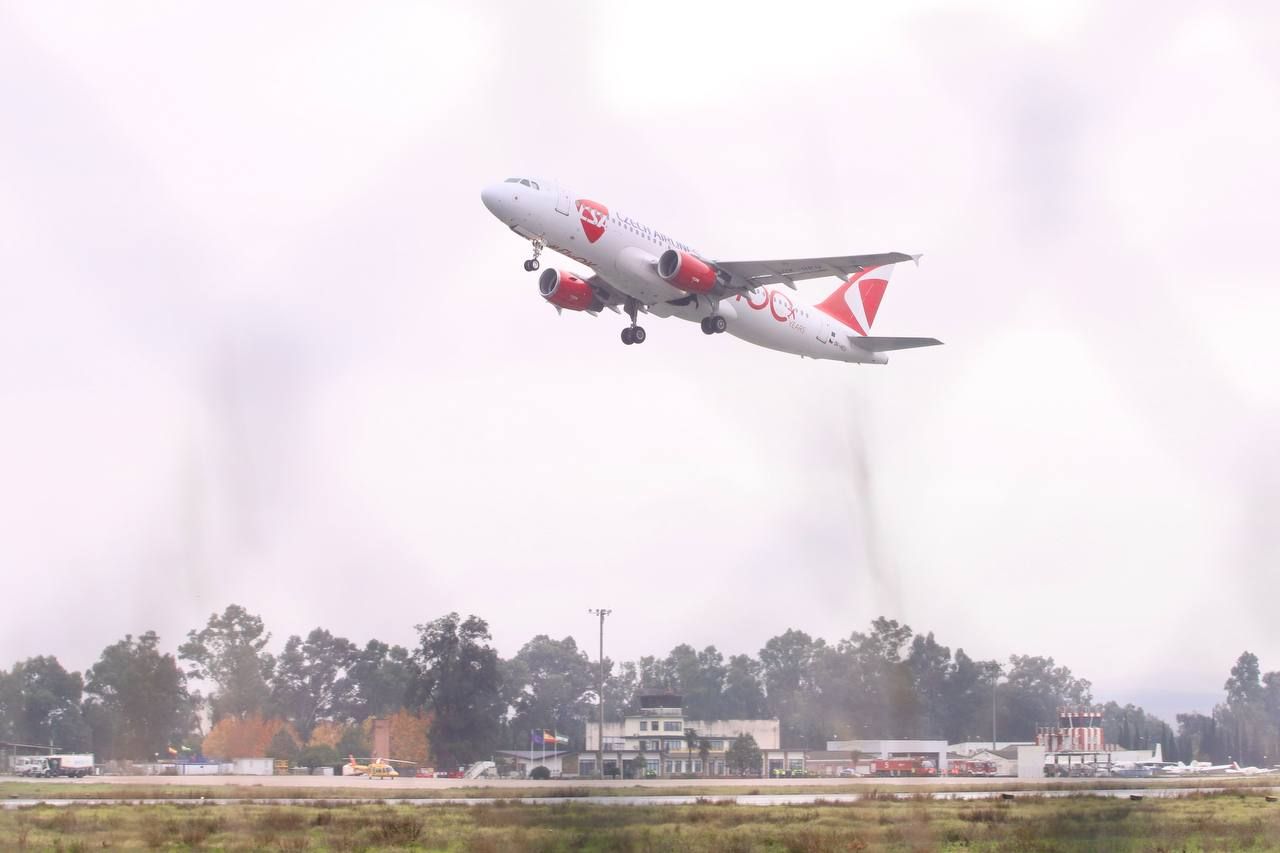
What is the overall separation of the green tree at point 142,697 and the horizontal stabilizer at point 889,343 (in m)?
45.6

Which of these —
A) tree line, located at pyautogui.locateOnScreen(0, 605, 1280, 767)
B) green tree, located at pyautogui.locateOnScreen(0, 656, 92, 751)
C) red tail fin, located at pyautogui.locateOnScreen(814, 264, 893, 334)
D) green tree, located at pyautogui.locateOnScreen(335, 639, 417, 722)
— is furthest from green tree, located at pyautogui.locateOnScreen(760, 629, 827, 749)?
green tree, located at pyautogui.locateOnScreen(0, 656, 92, 751)

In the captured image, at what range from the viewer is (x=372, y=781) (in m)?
102

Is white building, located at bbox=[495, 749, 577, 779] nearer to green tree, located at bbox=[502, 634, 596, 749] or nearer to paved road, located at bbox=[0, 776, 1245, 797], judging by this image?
green tree, located at bbox=[502, 634, 596, 749]

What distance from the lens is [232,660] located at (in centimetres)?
7231

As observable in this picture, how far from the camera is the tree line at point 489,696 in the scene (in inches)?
2739

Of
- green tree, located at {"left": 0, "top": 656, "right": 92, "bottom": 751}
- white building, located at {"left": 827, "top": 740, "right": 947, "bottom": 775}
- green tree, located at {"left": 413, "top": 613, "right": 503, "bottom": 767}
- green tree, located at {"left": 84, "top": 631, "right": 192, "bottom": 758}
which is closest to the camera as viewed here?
green tree, located at {"left": 84, "top": 631, "right": 192, "bottom": 758}

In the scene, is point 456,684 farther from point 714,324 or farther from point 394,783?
point 714,324

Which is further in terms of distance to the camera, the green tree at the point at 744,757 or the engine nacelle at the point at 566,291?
the green tree at the point at 744,757

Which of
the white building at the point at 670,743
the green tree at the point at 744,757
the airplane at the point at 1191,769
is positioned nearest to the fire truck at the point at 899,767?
the white building at the point at 670,743

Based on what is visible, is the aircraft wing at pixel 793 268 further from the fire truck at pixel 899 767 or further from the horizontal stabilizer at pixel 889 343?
the fire truck at pixel 899 767

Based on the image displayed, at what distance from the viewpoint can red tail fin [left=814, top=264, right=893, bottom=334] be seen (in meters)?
97.2

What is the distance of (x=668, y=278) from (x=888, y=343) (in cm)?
1835

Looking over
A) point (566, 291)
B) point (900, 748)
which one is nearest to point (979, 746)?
point (900, 748)

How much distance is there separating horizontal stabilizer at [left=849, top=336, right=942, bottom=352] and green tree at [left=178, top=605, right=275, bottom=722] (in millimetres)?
40280
